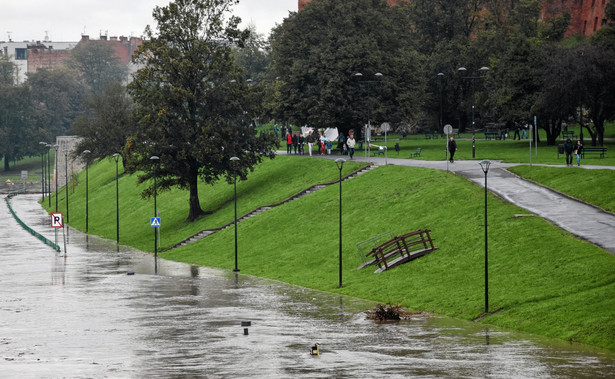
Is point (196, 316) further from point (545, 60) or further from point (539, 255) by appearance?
point (545, 60)

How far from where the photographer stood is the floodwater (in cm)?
2853

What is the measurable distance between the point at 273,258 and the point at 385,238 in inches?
322

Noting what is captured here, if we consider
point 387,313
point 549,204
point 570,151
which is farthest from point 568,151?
point 387,313

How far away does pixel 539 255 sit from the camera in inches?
1705

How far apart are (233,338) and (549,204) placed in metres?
24.7

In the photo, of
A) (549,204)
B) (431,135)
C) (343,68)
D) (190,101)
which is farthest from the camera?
(431,135)

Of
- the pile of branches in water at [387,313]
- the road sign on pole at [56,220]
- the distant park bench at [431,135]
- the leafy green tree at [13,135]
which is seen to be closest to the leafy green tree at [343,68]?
the distant park bench at [431,135]

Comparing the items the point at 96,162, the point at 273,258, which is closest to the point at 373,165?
the point at 273,258

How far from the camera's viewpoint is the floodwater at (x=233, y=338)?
28.5 metres

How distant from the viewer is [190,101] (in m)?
80.6

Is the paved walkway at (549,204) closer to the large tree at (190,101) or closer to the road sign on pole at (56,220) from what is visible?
the large tree at (190,101)

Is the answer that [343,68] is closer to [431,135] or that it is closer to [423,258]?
[431,135]

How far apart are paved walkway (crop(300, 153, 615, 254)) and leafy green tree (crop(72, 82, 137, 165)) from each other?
233 feet

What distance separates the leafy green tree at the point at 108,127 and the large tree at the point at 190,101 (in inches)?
1935
